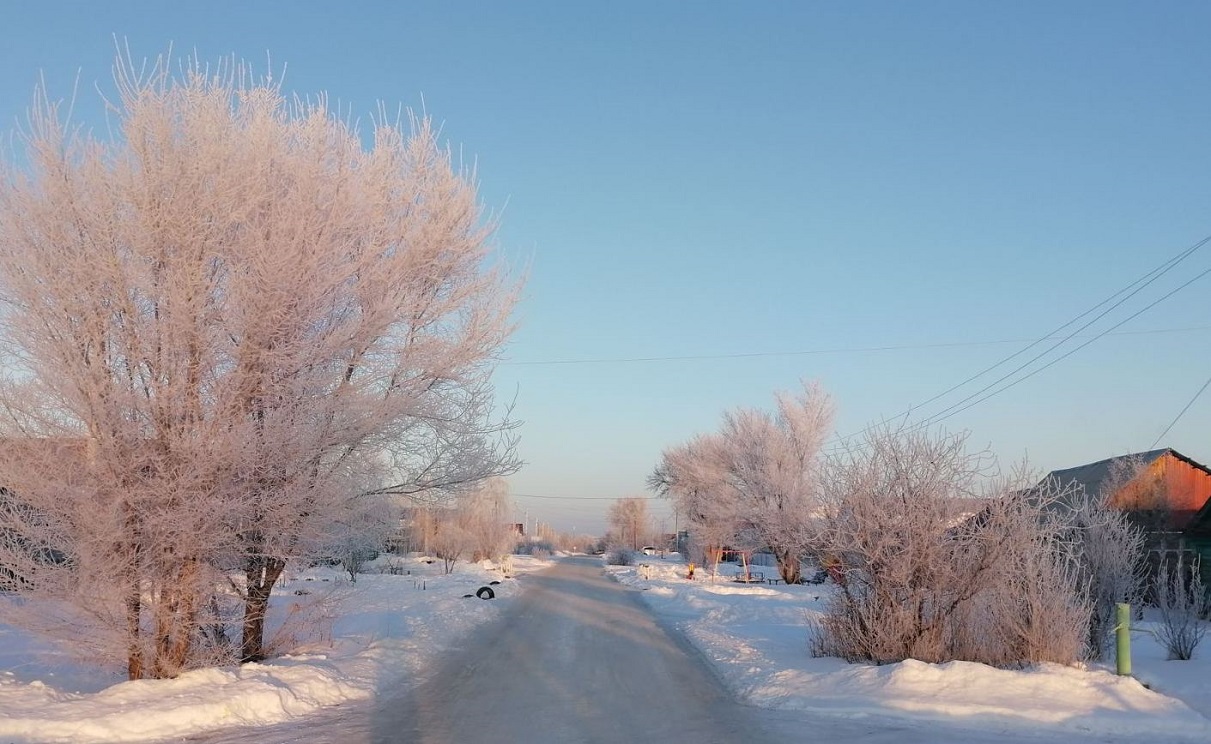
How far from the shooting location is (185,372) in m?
11.0

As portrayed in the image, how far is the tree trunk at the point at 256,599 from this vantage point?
41.6 feet

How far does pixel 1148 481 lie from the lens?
32.9 meters

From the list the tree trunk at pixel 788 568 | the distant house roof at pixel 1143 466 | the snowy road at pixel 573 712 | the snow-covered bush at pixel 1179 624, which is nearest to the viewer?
the snowy road at pixel 573 712

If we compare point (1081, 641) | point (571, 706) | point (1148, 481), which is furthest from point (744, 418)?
point (571, 706)

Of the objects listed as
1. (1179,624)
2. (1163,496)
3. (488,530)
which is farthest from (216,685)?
(488,530)

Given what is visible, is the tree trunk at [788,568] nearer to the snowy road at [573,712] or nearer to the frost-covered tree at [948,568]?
the snowy road at [573,712]

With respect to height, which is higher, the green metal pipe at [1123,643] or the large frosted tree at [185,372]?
the large frosted tree at [185,372]

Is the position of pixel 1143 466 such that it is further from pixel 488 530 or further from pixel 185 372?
pixel 488 530

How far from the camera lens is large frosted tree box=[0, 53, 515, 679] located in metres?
10.4

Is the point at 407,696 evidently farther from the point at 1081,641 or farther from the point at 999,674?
the point at 1081,641

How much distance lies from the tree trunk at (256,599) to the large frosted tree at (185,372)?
3cm

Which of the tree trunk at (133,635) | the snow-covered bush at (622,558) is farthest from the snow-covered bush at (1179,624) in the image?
the snow-covered bush at (622,558)

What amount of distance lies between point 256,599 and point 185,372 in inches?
141

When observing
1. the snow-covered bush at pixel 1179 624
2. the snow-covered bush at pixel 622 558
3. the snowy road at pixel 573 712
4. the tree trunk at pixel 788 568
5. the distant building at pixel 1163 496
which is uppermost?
the distant building at pixel 1163 496
